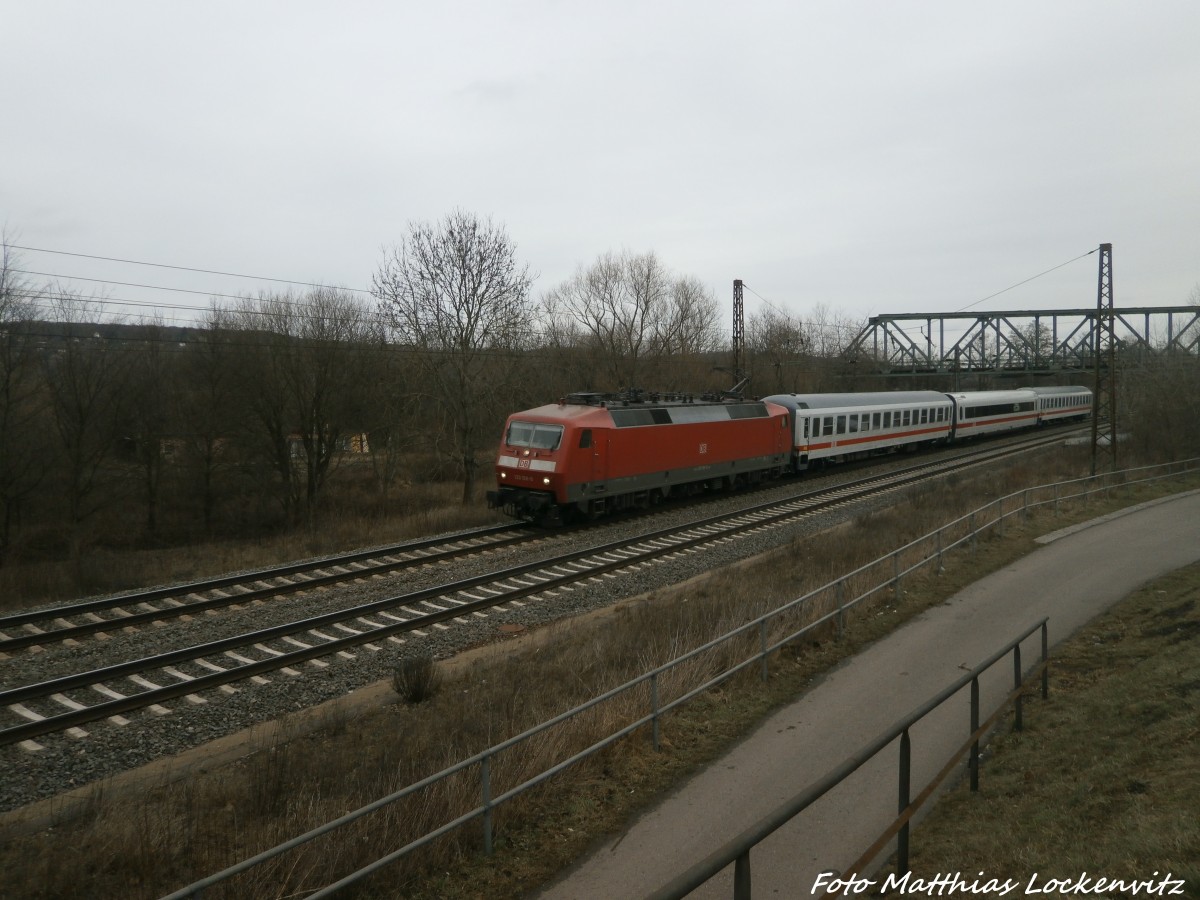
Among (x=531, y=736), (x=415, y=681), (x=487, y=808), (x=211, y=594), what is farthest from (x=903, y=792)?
(x=211, y=594)

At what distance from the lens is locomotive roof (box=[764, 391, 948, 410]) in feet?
104

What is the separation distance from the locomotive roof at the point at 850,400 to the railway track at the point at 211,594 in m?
16.2

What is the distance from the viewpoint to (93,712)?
9.41 metres

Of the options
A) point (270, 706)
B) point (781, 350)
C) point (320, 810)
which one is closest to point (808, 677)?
point (320, 810)

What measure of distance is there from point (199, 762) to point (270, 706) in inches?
56.4

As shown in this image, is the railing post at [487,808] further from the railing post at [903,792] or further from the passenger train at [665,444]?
the passenger train at [665,444]

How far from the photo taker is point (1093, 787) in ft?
20.2

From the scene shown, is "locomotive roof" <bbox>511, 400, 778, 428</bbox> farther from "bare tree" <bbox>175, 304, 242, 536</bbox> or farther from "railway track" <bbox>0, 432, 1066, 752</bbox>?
"bare tree" <bbox>175, 304, 242, 536</bbox>

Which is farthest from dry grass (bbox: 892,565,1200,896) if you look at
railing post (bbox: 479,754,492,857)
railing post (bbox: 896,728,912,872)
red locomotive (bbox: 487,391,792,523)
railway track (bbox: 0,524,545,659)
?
red locomotive (bbox: 487,391,792,523)

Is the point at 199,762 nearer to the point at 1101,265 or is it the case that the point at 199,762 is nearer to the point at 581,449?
the point at 581,449

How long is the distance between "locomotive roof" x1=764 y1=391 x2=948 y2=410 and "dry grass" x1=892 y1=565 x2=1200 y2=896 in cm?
2210

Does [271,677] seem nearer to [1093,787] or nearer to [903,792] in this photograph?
[903,792]

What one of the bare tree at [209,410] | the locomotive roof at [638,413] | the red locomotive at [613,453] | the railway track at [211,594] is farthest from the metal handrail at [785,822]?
the bare tree at [209,410]

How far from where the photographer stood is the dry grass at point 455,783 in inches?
230
